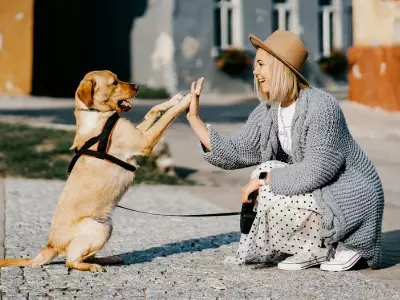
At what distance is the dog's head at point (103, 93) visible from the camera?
5.67 metres

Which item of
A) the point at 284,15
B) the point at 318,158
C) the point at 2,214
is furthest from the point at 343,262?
the point at 284,15

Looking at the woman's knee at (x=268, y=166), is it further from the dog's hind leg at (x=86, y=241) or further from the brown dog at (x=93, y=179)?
the dog's hind leg at (x=86, y=241)

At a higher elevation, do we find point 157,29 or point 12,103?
point 157,29

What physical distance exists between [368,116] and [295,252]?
9453mm

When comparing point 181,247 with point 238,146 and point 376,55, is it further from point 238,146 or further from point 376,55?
point 376,55

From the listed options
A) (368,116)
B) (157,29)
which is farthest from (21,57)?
(368,116)

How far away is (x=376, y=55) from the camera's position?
14844 millimetres

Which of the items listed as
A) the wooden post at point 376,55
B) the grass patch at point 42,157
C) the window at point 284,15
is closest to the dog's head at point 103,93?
the grass patch at point 42,157

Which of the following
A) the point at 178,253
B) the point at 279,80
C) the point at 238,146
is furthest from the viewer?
the point at 178,253

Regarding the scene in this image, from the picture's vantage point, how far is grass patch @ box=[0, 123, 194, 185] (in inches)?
413

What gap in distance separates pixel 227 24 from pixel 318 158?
65.2 feet

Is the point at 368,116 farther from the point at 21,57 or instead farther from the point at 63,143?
the point at 21,57

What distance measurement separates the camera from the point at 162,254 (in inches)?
248

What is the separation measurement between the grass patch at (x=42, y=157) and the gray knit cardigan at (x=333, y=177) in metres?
4.76
